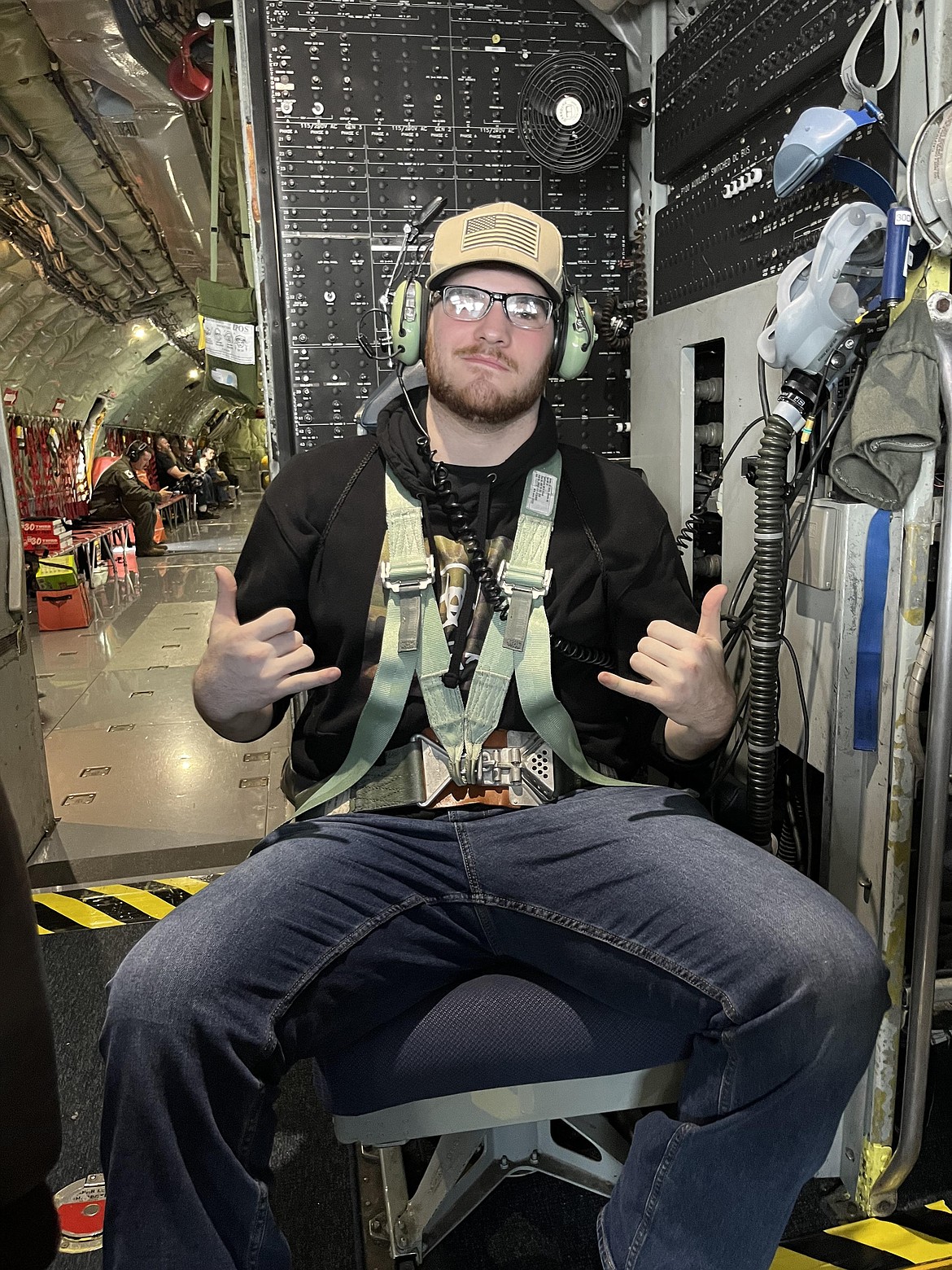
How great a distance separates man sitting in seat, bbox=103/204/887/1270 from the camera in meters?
1.26

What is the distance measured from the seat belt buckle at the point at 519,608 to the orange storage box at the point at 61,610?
21.9 ft

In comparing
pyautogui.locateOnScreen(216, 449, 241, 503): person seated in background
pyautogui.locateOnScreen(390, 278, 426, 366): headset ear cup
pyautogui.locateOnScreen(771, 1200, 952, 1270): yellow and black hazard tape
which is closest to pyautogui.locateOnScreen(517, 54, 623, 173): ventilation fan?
pyautogui.locateOnScreen(390, 278, 426, 366): headset ear cup

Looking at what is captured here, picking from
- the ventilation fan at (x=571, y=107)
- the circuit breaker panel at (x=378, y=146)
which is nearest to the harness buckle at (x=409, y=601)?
the circuit breaker panel at (x=378, y=146)

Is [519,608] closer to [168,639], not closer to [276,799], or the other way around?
[276,799]

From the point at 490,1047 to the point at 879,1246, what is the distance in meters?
0.93

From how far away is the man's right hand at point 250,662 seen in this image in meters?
1.54

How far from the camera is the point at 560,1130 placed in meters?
2.01

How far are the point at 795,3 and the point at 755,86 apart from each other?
0.20m

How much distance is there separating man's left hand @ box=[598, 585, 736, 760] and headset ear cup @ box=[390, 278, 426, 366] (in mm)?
903

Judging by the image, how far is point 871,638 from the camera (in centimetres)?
165

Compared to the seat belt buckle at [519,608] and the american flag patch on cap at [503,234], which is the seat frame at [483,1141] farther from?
the american flag patch on cap at [503,234]

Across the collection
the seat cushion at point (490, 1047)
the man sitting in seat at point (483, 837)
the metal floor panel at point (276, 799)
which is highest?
the man sitting in seat at point (483, 837)

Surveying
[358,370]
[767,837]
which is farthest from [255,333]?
[767,837]

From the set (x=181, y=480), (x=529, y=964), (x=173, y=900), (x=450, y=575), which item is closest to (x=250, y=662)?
(x=450, y=575)
